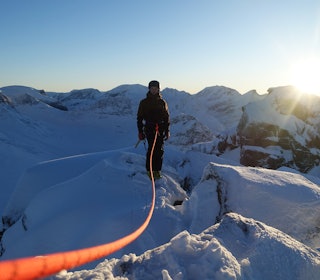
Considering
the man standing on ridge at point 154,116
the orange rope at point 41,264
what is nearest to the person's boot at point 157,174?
the man standing on ridge at point 154,116

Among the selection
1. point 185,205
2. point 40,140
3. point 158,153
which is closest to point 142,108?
point 158,153

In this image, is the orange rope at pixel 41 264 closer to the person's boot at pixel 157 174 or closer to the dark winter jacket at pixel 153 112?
the dark winter jacket at pixel 153 112

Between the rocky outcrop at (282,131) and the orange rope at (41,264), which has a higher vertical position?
the orange rope at (41,264)

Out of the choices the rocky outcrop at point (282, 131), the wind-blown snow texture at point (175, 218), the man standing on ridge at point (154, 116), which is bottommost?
A: the rocky outcrop at point (282, 131)

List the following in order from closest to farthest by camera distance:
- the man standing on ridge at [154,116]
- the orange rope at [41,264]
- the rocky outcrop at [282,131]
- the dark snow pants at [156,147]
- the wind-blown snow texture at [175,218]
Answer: the orange rope at [41,264] → the wind-blown snow texture at [175,218] → the man standing on ridge at [154,116] → the dark snow pants at [156,147] → the rocky outcrop at [282,131]

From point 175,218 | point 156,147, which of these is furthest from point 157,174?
point 175,218

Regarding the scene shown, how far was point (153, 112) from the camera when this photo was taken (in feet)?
28.5

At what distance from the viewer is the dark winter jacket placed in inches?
338

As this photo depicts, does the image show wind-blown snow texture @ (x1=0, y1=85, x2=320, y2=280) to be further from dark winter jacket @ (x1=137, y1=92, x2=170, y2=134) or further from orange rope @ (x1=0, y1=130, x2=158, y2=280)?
dark winter jacket @ (x1=137, y1=92, x2=170, y2=134)

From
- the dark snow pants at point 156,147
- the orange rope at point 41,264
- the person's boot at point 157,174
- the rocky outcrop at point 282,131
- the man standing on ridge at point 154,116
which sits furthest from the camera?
the rocky outcrop at point 282,131

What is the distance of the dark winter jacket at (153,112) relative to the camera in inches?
338

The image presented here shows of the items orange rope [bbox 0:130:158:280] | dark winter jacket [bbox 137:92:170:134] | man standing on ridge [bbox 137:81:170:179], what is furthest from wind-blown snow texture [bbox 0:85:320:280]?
dark winter jacket [bbox 137:92:170:134]

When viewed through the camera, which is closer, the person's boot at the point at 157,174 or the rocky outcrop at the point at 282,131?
the person's boot at the point at 157,174

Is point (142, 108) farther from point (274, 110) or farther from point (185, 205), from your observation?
point (274, 110)
